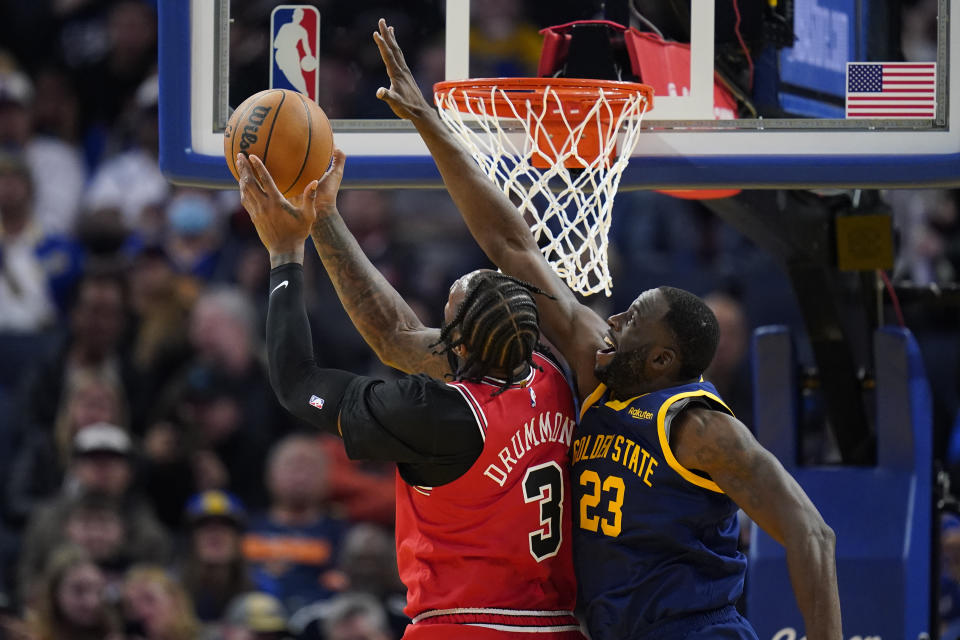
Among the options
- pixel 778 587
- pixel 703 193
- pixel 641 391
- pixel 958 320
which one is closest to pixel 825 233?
pixel 703 193

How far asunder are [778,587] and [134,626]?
3.42 metres

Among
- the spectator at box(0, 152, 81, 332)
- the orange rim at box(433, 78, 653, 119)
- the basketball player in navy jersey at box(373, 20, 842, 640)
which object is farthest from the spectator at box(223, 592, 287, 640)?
the basketball player in navy jersey at box(373, 20, 842, 640)

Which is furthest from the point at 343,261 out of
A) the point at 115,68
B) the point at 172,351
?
the point at 115,68

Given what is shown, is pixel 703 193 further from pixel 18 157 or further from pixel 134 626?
pixel 18 157

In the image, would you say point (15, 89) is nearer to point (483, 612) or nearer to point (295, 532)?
point (295, 532)

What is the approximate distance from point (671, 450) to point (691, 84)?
5.01 feet

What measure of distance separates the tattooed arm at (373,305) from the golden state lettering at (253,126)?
26cm

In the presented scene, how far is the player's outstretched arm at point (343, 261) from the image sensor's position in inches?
136

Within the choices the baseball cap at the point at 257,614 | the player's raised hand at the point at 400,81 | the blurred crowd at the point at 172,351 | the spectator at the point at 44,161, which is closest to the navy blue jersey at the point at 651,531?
the player's raised hand at the point at 400,81

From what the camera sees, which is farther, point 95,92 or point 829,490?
point 95,92

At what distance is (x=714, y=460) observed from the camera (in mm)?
3230

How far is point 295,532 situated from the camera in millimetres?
7078

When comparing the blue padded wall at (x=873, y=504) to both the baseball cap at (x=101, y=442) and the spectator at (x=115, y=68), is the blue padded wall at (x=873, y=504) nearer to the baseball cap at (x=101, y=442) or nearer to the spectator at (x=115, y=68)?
the baseball cap at (x=101, y=442)

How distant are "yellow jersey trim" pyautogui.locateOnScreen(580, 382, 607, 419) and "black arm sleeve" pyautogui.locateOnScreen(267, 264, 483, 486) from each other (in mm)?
412
